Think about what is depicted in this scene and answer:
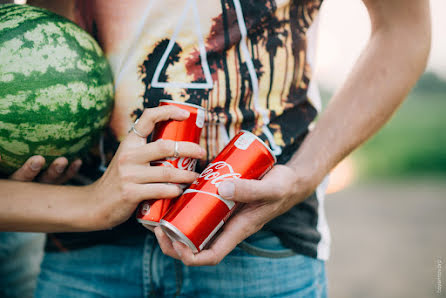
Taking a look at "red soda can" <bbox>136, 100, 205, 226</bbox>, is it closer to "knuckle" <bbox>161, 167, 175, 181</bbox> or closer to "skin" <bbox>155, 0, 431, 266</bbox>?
"knuckle" <bbox>161, 167, 175, 181</bbox>

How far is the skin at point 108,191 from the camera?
1128 mm

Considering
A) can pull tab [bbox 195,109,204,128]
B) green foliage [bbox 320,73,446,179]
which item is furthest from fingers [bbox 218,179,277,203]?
green foliage [bbox 320,73,446,179]

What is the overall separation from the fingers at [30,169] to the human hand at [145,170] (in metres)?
0.27

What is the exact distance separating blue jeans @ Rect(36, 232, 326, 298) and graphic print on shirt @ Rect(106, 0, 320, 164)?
379mm

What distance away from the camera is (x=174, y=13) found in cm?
125

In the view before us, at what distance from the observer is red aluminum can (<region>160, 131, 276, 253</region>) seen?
108 centimetres

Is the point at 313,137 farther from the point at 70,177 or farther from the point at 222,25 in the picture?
the point at 70,177

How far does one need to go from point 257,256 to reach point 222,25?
0.80 metres

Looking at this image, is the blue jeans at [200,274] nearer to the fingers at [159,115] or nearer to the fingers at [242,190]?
the fingers at [242,190]

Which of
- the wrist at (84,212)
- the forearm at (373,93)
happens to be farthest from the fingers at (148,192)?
the forearm at (373,93)

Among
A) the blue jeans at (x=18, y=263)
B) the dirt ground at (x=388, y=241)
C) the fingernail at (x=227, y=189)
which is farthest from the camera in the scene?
the dirt ground at (x=388, y=241)

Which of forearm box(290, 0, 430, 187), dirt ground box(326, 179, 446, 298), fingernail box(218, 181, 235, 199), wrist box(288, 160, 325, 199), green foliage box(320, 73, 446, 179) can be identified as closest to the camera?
fingernail box(218, 181, 235, 199)

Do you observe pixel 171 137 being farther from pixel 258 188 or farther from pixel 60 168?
pixel 60 168

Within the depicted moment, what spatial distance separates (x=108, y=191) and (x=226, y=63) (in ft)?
1.88
